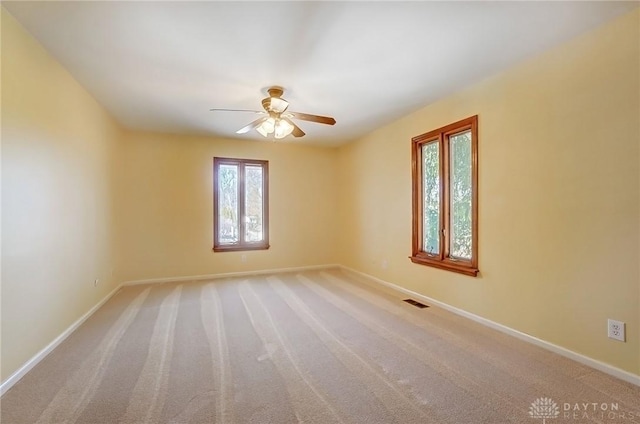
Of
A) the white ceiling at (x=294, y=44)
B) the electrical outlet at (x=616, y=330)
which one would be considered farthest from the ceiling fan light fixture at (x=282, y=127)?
the electrical outlet at (x=616, y=330)

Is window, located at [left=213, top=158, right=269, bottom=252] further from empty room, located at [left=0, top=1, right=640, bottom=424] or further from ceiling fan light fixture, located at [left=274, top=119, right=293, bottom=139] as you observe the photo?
ceiling fan light fixture, located at [left=274, top=119, right=293, bottom=139]

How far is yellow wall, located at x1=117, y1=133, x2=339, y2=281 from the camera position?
4.49 meters

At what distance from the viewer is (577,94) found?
2186 mm

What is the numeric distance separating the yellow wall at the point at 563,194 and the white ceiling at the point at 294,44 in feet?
0.75

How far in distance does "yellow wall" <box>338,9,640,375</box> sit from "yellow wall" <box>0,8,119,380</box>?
12.4 feet

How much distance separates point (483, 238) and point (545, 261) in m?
0.57

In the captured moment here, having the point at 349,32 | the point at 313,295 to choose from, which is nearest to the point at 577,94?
the point at 349,32

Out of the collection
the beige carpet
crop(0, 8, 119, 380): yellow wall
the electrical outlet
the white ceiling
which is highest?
the white ceiling

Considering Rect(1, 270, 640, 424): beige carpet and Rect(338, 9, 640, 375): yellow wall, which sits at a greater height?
Rect(338, 9, 640, 375): yellow wall

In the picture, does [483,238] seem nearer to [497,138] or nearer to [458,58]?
[497,138]

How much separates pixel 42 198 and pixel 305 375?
8.05 feet

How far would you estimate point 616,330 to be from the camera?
1.99 m

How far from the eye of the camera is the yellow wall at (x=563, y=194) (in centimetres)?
195

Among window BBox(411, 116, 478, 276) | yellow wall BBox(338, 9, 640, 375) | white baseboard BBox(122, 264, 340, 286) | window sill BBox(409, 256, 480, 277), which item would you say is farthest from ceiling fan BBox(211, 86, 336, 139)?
white baseboard BBox(122, 264, 340, 286)
